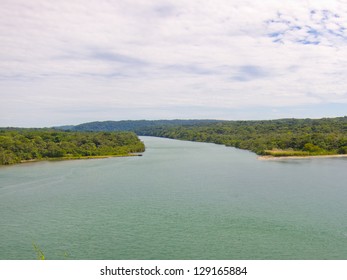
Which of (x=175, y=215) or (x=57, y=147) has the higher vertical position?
(x=57, y=147)

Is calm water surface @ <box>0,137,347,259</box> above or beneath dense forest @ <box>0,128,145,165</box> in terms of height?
beneath

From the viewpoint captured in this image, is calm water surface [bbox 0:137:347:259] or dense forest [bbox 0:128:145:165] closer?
calm water surface [bbox 0:137:347:259]

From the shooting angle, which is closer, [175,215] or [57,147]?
[175,215]

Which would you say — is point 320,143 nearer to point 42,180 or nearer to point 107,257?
point 42,180

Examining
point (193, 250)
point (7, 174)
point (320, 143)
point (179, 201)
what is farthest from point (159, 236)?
point (320, 143)

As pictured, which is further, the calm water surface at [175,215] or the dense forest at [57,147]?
the dense forest at [57,147]
